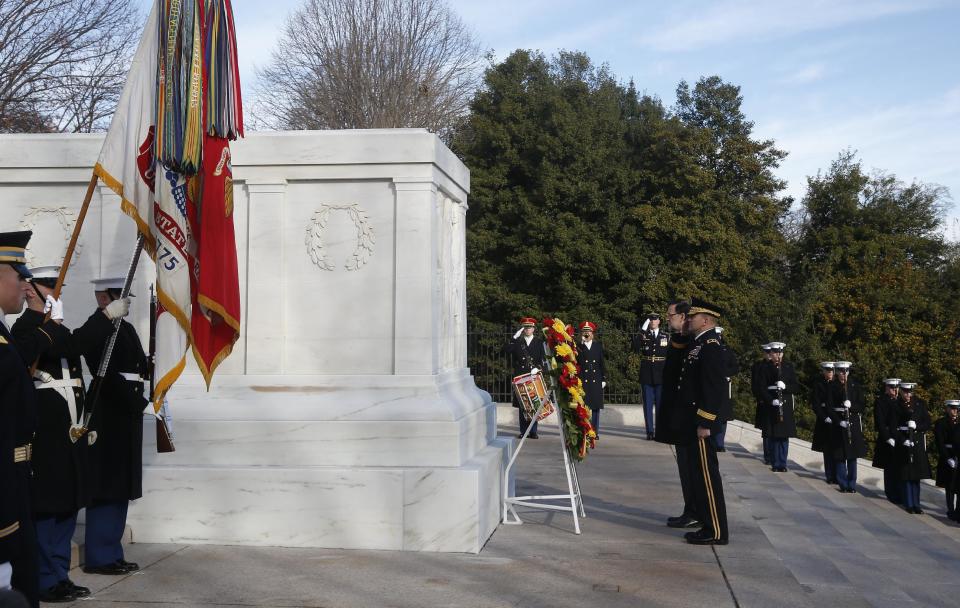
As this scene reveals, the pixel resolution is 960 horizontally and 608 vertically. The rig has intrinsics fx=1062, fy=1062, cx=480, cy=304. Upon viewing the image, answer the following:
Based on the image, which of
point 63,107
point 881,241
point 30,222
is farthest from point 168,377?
point 881,241

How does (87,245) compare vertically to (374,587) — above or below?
above

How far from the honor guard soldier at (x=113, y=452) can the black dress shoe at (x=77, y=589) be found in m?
0.48

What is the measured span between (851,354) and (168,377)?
28273 millimetres

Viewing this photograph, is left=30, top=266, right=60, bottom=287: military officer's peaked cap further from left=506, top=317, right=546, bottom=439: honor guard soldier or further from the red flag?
left=506, top=317, right=546, bottom=439: honor guard soldier

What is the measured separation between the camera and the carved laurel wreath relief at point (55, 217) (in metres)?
7.71

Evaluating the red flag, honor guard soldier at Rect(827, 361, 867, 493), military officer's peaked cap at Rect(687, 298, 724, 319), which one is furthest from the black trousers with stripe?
honor guard soldier at Rect(827, 361, 867, 493)

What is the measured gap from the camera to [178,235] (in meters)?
6.22

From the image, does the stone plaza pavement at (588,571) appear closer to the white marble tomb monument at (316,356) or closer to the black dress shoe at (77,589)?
the black dress shoe at (77,589)

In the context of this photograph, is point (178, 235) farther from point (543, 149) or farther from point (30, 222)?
point (543, 149)

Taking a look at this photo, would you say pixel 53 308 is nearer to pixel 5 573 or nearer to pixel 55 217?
pixel 5 573

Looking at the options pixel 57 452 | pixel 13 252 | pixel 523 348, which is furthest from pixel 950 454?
pixel 13 252

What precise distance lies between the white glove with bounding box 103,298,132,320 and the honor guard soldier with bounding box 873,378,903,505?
1110cm

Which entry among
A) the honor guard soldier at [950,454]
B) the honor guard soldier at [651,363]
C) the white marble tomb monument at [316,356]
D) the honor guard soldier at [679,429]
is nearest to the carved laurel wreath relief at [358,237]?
the white marble tomb monument at [316,356]

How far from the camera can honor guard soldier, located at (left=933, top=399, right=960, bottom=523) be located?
13.8 meters
